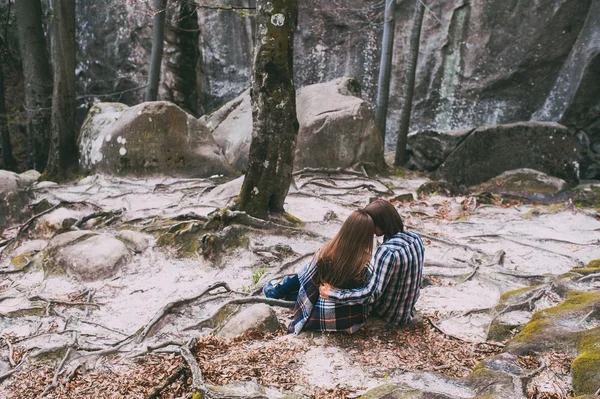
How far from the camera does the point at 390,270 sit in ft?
11.9

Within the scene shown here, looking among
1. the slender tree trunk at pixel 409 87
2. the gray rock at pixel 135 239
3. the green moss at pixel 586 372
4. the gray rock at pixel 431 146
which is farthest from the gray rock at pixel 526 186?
the green moss at pixel 586 372

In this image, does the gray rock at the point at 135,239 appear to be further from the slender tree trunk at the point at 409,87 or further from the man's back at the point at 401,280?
the slender tree trunk at the point at 409,87

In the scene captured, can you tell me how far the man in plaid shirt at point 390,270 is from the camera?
11.9 feet

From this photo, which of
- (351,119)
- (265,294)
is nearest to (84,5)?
(351,119)

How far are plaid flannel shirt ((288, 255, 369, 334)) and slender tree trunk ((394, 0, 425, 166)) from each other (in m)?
8.96

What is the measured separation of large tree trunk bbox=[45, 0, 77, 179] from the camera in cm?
966

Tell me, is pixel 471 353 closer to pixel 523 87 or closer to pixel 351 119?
pixel 351 119

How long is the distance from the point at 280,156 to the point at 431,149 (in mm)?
6657

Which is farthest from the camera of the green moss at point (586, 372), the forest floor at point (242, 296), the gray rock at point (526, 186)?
the gray rock at point (526, 186)

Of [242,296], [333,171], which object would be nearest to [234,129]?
[333,171]

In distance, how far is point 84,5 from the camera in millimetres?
17469

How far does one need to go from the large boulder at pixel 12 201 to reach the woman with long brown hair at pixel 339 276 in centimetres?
557

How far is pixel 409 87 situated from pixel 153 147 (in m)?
5.84

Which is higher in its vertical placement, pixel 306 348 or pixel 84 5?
pixel 84 5
